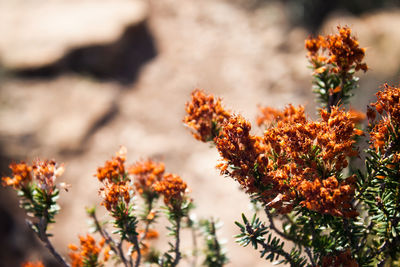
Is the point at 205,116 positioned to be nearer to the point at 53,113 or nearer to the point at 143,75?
the point at 53,113

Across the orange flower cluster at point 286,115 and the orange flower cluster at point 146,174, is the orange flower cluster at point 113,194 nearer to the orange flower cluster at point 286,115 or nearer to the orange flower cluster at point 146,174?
the orange flower cluster at point 146,174

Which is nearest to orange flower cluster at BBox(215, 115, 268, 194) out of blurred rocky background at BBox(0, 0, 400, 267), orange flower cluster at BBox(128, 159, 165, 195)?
orange flower cluster at BBox(128, 159, 165, 195)

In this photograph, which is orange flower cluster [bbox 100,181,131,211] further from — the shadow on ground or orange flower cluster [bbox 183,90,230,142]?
the shadow on ground

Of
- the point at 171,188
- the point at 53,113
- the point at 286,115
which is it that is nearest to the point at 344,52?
the point at 286,115

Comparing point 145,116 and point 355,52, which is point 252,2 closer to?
point 145,116

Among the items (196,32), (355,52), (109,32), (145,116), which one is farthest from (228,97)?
(355,52)
